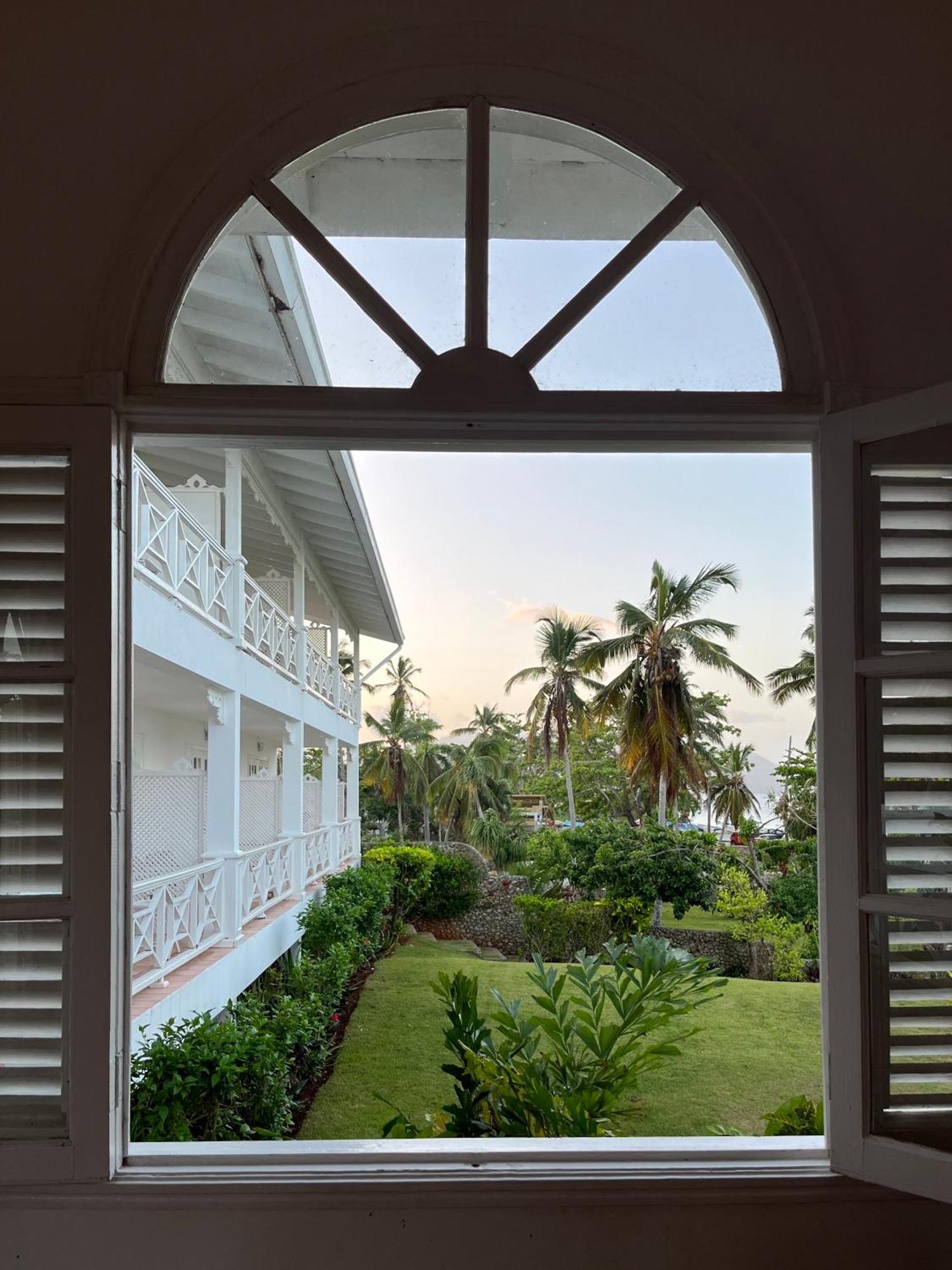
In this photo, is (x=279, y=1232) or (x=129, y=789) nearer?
(x=279, y=1232)

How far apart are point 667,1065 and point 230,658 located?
5.45m

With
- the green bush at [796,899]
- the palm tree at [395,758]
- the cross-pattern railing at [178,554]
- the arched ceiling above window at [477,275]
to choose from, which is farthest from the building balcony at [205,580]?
the palm tree at [395,758]

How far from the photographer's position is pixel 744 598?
20.5 metres

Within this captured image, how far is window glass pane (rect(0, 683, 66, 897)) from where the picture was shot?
1497 millimetres

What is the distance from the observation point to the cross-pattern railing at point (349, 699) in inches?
533

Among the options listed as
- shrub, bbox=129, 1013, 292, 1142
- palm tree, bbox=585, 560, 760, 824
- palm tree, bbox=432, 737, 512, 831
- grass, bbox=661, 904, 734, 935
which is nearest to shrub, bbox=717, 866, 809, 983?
grass, bbox=661, 904, 734, 935

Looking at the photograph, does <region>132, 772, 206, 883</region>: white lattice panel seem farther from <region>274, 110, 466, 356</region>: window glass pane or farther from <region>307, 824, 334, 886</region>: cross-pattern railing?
<region>274, 110, 466, 356</region>: window glass pane

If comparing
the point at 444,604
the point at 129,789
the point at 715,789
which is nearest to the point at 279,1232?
the point at 129,789

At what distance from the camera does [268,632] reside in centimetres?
779

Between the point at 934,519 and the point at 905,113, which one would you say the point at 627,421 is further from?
the point at 905,113

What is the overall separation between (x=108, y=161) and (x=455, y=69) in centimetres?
60

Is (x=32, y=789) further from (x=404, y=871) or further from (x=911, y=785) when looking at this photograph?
(x=404, y=871)

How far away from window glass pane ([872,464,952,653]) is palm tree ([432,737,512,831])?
74.1ft

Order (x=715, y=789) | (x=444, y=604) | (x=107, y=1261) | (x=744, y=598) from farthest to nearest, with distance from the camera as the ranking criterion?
(x=444, y=604), (x=744, y=598), (x=715, y=789), (x=107, y=1261)
